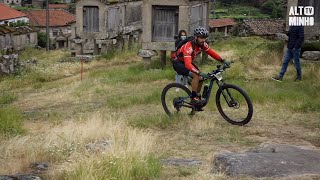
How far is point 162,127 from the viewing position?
24.9ft

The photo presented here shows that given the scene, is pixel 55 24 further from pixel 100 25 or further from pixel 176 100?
pixel 176 100

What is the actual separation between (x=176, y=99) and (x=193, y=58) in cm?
84

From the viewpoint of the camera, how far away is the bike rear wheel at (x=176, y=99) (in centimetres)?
807

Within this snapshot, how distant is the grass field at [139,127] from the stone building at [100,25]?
886cm

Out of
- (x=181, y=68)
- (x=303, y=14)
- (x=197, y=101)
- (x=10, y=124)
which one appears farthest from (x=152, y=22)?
(x=10, y=124)

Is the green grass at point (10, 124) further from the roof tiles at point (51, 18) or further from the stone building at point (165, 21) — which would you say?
the roof tiles at point (51, 18)

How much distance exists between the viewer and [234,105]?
7492 mm

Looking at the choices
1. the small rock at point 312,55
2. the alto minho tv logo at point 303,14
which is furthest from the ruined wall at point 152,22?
the small rock at point 312,55

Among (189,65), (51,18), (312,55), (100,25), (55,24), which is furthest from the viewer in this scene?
(51,18)

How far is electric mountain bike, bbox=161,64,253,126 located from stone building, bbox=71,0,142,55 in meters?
14.6

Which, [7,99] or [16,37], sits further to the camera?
[16,37]

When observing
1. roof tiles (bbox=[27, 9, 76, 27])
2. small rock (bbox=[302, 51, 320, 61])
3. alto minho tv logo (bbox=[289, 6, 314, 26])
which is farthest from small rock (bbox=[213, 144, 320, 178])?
roof tiles (bbox=[27, 9, 76, 27])

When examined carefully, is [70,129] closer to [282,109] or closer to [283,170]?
[283,170]

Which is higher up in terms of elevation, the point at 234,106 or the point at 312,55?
the point at 312,55
